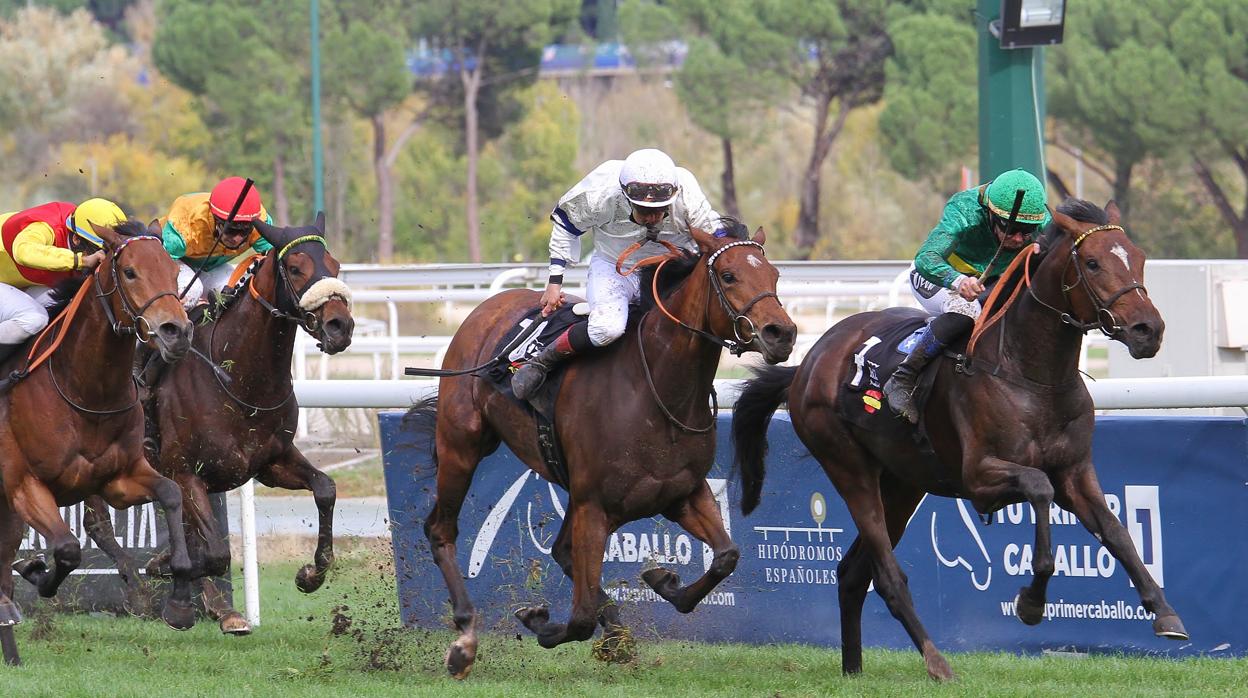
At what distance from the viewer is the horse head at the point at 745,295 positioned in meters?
5.38

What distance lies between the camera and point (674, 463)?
591 centimetres

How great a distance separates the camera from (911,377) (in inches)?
244

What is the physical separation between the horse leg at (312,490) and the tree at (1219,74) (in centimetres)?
2468

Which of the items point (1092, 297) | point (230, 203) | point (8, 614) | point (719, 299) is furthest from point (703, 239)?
point (8, 614)

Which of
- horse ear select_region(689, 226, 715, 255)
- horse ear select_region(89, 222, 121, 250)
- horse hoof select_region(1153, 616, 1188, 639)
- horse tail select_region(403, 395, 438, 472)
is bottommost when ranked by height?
horse hoof select_region(1153, 616, 1188, 639)

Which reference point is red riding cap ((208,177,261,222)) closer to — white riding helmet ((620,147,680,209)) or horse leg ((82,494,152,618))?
horse leg ((82,494,152,618))

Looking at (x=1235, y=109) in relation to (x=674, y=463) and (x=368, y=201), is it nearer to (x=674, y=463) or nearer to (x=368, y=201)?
(x=368, y=201)

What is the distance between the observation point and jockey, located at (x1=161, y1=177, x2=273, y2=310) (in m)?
7.29

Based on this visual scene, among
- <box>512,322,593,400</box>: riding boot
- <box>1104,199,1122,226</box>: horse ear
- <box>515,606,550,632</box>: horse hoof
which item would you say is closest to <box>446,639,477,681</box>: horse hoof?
<box>515,606,550,632</box>: horse hoof

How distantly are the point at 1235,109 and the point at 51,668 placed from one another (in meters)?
26.1

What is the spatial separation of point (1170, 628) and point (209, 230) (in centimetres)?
451

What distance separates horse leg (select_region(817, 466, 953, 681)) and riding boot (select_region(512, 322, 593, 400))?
3.88 feet

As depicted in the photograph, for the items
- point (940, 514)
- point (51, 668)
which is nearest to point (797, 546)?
point (940, 514)

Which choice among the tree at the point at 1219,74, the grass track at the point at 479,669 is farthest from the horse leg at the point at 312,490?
the tree at the point at 1219,74
